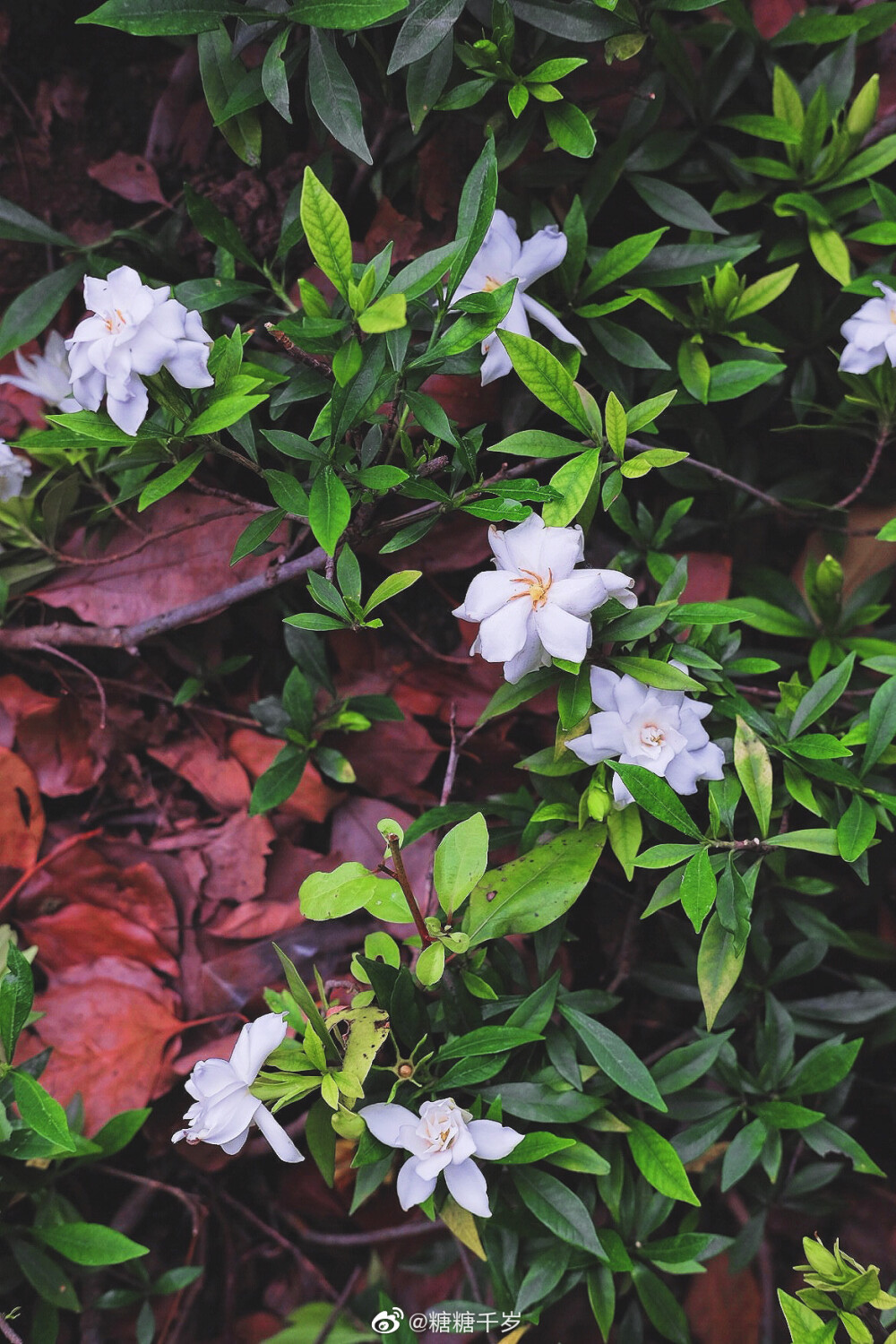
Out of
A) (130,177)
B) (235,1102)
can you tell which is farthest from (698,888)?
(130,177)

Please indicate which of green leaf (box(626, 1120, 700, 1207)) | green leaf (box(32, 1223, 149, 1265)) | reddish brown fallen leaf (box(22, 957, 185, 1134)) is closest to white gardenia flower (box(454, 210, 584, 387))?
green leaf (box(626, 1120, 700, 1207))

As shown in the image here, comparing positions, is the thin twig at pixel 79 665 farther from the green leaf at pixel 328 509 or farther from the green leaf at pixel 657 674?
the green leaf at pixel 657 674

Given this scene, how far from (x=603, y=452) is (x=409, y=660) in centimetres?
57

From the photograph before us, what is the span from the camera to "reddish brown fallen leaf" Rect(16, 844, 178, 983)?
1.64 meters

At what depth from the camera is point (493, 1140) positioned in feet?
3.60

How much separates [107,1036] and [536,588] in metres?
1.13

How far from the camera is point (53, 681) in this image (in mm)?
1696

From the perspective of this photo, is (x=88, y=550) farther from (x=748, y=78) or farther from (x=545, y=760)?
(x=748, y=78)

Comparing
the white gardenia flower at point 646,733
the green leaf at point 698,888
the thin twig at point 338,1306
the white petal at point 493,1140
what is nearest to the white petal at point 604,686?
the white gardenia flower at point 646,733

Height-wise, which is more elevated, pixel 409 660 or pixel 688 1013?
pixel 409 660

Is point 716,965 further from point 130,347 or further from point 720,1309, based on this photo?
point 130,347

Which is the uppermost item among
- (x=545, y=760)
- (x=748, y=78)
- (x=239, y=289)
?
(x=748, y=78)

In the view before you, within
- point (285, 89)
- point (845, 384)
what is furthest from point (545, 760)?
point (285, 89)

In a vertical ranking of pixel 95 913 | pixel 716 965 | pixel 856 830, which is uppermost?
pixel 856 830
